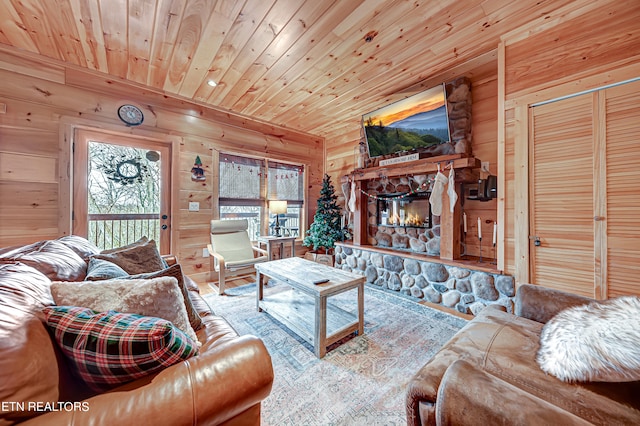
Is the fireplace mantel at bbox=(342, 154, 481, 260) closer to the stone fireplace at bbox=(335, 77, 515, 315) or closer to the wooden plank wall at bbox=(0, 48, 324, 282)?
the stone fireplace at bbox=(335, 77, 515, 315)

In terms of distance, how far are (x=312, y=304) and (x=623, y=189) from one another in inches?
107

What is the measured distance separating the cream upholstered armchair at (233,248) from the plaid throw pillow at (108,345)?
7.71 ft

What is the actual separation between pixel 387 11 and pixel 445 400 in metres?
2.48

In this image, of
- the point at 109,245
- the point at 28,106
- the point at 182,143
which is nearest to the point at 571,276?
the point at 182,143

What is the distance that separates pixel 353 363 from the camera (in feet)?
5.66

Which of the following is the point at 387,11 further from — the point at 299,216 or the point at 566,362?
the point at 299,216

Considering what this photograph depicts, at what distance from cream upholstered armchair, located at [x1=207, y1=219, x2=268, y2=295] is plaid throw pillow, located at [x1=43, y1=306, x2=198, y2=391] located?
7.71 ft

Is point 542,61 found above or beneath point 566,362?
above

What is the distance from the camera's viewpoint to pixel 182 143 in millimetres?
3461

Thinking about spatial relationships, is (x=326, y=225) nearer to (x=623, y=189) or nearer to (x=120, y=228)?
(x=120, y=228)

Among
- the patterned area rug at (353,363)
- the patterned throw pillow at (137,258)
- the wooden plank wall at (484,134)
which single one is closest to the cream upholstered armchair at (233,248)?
the patterned area rug at (353,363)

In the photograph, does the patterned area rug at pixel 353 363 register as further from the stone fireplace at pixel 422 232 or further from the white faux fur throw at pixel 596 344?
the white faux fur throw at pixel 596 344

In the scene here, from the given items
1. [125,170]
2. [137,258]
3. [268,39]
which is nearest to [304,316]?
[137,258]

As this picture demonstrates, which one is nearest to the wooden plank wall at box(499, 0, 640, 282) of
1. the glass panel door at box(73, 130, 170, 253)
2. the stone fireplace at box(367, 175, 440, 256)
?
the stone fireplace at box(367, 175, 440, 256)
